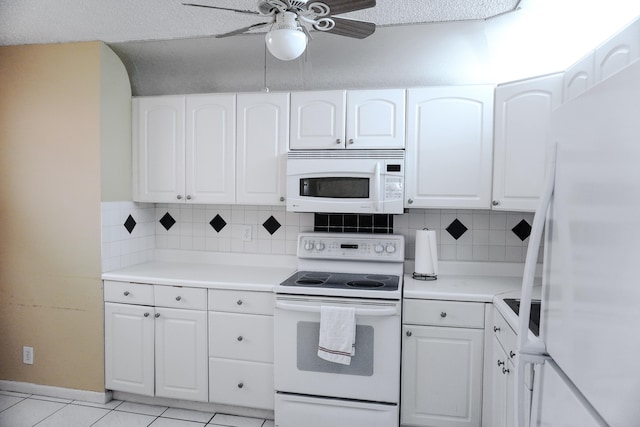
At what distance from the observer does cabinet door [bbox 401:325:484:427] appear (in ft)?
7.21

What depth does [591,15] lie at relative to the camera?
2143 millimetres

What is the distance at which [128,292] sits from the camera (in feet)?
8.49

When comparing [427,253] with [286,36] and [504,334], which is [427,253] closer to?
[504,334]

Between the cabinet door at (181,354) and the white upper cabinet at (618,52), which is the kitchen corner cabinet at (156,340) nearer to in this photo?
the cabinet door at (181,354)

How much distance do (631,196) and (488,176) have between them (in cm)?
188

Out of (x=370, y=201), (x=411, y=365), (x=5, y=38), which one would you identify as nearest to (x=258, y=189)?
(x=370, y=201)

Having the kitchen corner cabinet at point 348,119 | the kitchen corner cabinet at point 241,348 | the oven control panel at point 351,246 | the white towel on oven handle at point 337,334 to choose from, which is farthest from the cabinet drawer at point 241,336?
the kitchen corner cabinet at point 348,119

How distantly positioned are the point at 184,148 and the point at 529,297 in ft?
7.93

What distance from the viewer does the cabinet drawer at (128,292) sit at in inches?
101

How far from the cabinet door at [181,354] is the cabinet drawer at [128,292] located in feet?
0.41

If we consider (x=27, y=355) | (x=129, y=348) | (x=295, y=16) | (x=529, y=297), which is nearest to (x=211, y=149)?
(x=129, y=348)

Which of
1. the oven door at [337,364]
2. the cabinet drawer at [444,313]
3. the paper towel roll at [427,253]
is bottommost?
the oven door at [337,364]

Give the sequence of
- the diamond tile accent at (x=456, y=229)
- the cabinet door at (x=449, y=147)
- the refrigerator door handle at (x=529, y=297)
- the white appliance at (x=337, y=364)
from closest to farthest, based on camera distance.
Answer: the refrigerator door handle at (x=529, y=297), the white appliance at (x=337, y=364), the cabinet door at (x=449, y=147), the diamond tile accent at (x=456, y=229)

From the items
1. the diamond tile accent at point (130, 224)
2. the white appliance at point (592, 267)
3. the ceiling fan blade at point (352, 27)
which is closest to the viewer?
the white appliance at point (592, 267)
